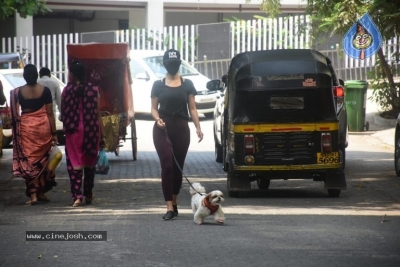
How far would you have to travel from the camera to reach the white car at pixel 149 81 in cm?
2964

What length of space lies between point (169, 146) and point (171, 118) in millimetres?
330

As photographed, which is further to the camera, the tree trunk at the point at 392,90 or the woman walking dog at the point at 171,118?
the tree trunk at the point at 392,90

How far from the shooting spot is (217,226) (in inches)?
439

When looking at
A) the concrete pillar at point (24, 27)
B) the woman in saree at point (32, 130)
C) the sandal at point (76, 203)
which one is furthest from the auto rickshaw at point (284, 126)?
the concrete pillar at point (24, 27)

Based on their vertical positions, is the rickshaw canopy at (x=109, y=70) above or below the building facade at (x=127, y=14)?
below

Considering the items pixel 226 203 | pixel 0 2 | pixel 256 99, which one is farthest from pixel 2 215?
pixel 0 2

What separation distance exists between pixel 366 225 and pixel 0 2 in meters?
9.30

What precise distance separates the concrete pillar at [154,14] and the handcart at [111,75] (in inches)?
660

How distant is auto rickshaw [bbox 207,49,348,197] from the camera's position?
14.0m

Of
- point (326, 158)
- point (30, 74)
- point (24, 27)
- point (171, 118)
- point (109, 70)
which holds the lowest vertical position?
point (326, 158)

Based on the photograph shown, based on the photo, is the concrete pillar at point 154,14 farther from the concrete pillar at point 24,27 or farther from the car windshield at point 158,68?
the car windshield at point 158,68

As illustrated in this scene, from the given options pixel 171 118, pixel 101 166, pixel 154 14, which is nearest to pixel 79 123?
pixel 101 166

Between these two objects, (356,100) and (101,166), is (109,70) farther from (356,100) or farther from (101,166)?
(356,100)

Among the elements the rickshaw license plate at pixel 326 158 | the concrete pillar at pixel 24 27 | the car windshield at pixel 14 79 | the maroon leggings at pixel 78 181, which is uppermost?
the concrete pillar at pixel 24 27
